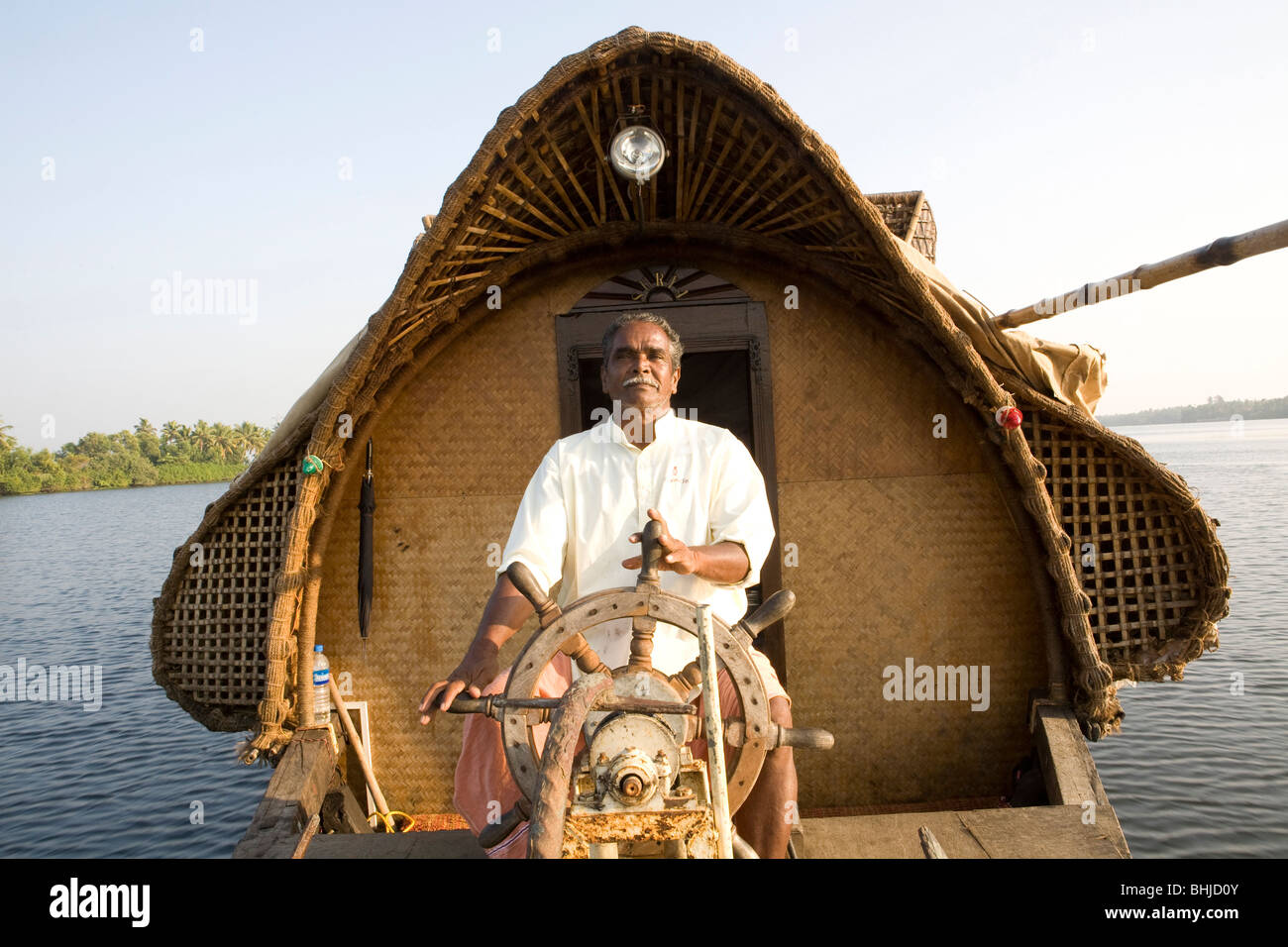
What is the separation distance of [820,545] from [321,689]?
7.46 feet

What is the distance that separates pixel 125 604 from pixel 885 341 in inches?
594

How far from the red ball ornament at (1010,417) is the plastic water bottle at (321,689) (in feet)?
9.71

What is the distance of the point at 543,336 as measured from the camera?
3980 mm

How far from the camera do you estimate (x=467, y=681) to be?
2082mm

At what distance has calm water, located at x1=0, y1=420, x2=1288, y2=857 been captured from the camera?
582cm

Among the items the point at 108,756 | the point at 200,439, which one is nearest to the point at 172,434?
the point at 200,439

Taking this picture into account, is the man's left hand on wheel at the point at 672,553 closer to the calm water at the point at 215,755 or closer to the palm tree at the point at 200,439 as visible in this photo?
the calm water at the point at 215,755

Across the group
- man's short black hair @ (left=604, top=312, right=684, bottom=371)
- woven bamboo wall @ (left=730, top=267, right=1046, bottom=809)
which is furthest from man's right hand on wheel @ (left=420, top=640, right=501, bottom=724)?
woven bamboo wall @ (left=730, top=267, right=1046, bottom=809)

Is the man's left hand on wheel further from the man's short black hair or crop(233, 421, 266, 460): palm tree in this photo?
crop(233, 421, 266, 460): palm tree

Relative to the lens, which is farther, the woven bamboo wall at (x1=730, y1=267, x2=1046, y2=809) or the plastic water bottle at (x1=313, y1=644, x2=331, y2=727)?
the woven bamboo wall at (x1=730, y1=267, x2=1046, y2=809)

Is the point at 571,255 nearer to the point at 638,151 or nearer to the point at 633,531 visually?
the point at 638,151

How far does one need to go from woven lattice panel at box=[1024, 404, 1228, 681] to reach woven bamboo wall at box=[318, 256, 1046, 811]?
0.94 feet
